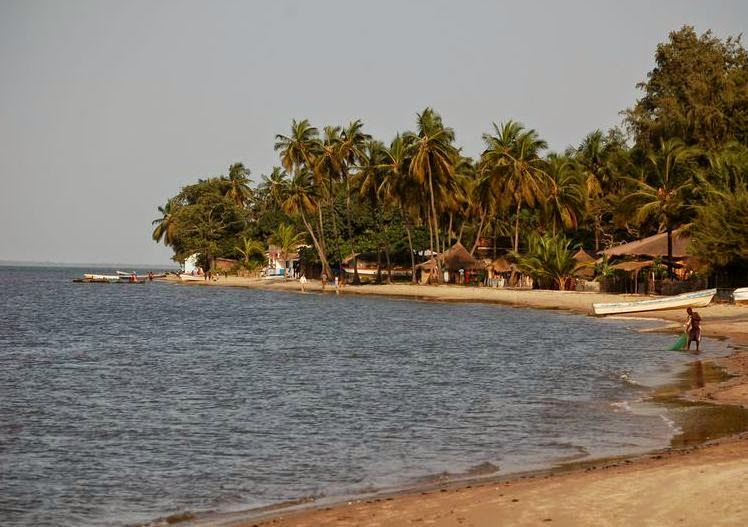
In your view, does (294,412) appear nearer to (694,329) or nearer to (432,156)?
(694,329)

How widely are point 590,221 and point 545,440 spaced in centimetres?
8260

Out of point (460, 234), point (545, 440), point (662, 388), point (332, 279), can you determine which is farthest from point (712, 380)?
point (332, 279)

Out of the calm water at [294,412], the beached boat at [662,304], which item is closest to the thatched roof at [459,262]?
the beached boat at [662,304]

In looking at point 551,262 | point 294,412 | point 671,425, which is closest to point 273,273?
point 551,262

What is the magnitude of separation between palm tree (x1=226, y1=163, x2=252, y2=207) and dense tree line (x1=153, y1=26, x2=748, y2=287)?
24.7 meters

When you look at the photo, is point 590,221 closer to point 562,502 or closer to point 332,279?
point 332,279

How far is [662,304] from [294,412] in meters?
33.9

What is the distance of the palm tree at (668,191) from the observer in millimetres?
60344

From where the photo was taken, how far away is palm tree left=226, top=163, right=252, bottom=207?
15438 centimetres

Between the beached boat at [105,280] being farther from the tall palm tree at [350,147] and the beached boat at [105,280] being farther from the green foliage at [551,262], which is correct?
the green foliage at [551,262]

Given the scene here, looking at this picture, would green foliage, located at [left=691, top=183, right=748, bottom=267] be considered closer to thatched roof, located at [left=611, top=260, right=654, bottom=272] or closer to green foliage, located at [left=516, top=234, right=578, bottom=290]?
thatched roof, located at [left=611, top=260, right=654, bottom=272]

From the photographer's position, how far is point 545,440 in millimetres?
17594

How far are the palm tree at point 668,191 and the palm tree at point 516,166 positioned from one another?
558 inches

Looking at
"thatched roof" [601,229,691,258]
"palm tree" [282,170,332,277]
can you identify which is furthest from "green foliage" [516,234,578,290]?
"palm tree" [282,170,332,277]
